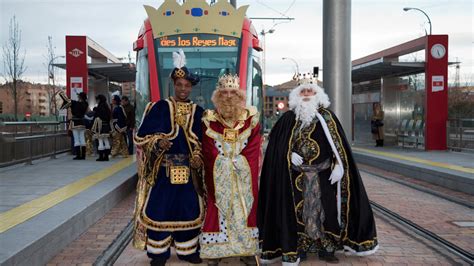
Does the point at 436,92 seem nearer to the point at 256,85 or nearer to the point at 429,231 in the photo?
the point at 256,85

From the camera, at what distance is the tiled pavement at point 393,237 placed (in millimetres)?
5660

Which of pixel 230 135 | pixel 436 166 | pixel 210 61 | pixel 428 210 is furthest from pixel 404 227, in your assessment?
pixel 436 166

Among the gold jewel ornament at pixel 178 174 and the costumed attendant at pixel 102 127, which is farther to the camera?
the costumed attendant at pixel 102 127

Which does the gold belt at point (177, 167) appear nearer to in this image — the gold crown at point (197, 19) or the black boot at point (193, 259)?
the black boot at point (193, 259)

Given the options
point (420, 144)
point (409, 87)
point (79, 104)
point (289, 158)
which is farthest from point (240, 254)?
point (409, 87)

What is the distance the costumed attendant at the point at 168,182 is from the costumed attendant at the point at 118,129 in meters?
9.97

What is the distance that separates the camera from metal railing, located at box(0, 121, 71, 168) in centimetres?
1196

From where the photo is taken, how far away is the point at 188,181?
5184mm

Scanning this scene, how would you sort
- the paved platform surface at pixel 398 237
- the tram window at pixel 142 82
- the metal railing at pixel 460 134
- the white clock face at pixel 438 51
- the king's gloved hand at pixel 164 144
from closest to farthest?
the king's gloved hand at pixel 164 144 → the paved platform surface at pixel 398 237 → the tram window at pixel 142 82 → the metal railing at pixel 460 134 → the white clock face at pixel 438 51

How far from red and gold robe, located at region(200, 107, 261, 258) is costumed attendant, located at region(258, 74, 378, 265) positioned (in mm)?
257

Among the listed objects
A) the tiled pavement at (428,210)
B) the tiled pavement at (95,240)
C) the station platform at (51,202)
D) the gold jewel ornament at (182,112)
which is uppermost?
the gold jewel ornament at (182,112)

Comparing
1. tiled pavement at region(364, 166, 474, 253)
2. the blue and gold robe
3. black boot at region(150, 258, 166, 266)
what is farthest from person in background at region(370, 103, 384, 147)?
black boot at region(150, 258, 166, 266)

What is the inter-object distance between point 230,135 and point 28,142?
933 cm

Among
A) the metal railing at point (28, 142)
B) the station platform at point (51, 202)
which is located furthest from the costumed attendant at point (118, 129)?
the station platform at point (51, 202)
